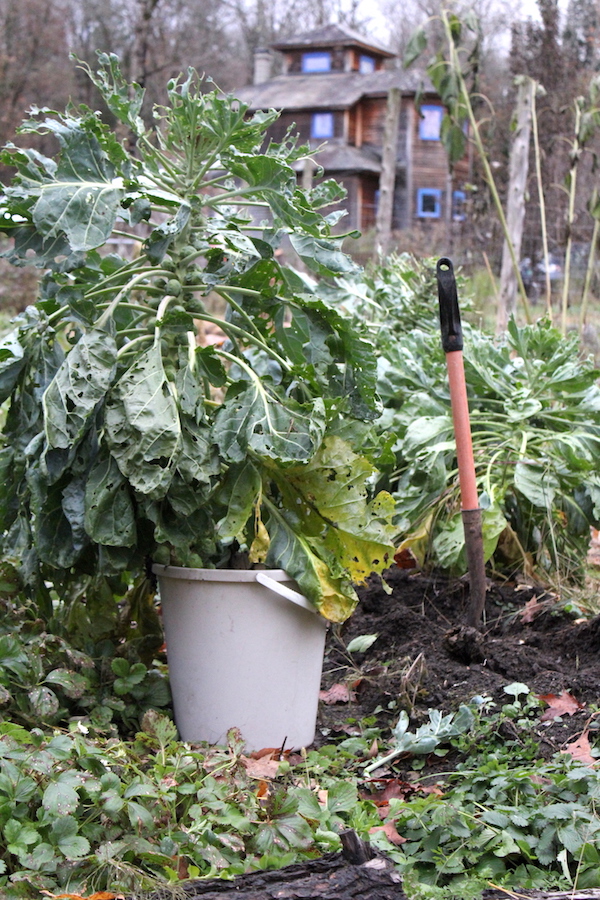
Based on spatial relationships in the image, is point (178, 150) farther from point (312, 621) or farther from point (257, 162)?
point (312, 621)

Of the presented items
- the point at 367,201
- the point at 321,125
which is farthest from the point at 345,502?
the point at 321,125

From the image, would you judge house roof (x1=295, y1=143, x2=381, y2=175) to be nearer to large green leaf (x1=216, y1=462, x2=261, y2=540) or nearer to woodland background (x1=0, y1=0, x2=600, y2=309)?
woodland background (x1=0, y1=0, x2=600, y2=309)

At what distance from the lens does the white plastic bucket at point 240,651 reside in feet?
7.86

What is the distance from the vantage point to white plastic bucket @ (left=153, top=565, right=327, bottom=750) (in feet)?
7.86

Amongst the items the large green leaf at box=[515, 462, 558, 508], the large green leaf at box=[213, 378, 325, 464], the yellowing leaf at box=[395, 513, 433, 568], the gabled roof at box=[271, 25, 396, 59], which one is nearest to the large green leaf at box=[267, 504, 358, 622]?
the large green leaf at box=[213, 378, 325, 464]

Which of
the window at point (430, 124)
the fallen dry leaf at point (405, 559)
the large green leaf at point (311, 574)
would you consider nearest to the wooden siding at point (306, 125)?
the window at point (430, 124)

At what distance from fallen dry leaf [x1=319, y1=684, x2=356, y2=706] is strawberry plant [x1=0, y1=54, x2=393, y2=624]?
567 mm

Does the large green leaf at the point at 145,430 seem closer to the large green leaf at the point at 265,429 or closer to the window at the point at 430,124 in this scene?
the large green leaf at the point at 265,429

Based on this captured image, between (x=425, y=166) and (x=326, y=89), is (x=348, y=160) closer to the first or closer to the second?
(x=425, y=166)

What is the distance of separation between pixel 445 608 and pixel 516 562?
0.56 m

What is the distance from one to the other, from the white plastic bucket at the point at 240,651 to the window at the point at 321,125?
25.3 m

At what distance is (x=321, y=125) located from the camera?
85.0ft

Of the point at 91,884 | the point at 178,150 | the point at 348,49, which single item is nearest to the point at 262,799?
the point at 91,884

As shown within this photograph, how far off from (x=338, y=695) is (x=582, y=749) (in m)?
0.90
